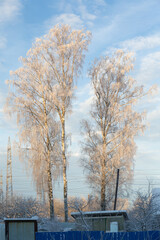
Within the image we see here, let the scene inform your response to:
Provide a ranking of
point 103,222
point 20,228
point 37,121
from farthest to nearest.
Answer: point 37,121 < point 103,222 < point 20,228

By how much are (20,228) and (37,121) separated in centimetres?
1136

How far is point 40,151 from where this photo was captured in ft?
75.2

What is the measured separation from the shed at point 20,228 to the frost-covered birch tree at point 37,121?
9.63m

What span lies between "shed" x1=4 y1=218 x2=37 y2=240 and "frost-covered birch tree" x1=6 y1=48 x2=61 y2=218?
31.6 ft

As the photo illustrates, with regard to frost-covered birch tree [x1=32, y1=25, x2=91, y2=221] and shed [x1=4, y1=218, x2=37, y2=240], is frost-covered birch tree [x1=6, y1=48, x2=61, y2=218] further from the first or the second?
shed [x1=4, y1=218, x2=37, y2=240]

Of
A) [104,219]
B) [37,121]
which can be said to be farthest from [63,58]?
[104,219]

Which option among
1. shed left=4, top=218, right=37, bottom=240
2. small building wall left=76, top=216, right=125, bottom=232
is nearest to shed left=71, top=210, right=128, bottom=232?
small building wall left=76, top=216, right=125, bottom=232

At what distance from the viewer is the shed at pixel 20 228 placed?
42.8 feet

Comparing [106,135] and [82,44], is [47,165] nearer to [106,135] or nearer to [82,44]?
[106,135]

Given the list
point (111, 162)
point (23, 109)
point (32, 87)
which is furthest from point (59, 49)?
point (111, 162)

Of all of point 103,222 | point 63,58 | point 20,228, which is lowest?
point 103,222

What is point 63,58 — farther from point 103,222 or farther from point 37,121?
point 103,222

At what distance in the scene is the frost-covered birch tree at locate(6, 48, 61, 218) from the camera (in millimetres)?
23000

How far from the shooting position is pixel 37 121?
77.8 feet
